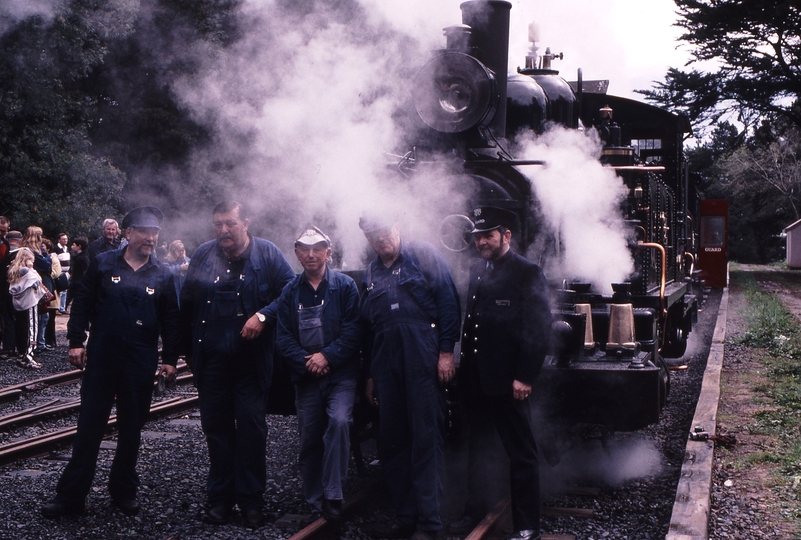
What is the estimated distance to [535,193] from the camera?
225 inches

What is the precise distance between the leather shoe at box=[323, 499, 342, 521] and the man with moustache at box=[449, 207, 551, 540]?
62cm

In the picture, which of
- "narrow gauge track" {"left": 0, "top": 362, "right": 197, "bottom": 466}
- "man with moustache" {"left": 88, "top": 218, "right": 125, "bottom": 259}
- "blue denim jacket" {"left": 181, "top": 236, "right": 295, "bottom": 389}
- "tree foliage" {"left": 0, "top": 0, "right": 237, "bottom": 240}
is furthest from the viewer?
"tree foliage" {"left": 0, "top": 0, "right": 237, "bottom": 240}

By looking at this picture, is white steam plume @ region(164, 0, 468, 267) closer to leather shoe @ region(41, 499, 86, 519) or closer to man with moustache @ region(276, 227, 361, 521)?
man with moustache @ region(276, 227, 361, 521)

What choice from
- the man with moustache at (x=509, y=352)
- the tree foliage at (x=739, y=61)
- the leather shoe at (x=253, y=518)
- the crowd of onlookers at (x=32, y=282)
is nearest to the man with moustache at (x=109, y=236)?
the crowd of onlookers at (x=32, y=282)

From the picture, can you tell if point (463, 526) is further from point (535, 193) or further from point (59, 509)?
point (535, 193)

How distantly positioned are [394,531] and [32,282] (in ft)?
23.4

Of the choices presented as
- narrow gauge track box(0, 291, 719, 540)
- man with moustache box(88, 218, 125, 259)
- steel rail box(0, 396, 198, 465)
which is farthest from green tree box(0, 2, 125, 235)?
narrow gauge track box(0, 291, 719, 540)

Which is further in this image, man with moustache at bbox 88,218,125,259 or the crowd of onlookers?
the crowd of onlookers

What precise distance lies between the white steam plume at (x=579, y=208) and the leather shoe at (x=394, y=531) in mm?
2358

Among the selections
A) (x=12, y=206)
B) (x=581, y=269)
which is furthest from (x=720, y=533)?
(x=12, y=206)

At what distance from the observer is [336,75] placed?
22.1 feet

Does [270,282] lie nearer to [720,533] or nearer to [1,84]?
[720,533]

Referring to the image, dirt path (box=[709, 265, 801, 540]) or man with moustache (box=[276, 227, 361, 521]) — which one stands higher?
man with moustache (box=[276, 227, 361, 521])

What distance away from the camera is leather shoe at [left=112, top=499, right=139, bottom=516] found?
14.7ft
